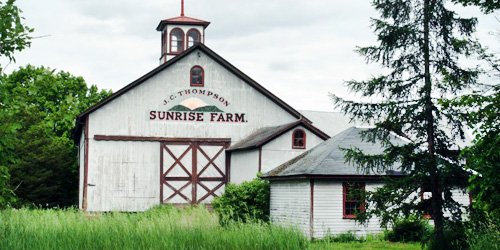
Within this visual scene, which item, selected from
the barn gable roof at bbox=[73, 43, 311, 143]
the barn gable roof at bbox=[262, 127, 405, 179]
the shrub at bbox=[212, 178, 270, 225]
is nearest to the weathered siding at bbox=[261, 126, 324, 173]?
the shrub at bbox=[212, 178, 270, 225]

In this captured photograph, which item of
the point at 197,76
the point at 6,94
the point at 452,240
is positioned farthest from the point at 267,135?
the point at 6,94

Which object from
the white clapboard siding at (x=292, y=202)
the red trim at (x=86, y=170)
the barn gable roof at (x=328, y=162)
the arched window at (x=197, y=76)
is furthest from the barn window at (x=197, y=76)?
the white clapboard siding at (x=292, y=202)

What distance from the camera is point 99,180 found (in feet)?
114

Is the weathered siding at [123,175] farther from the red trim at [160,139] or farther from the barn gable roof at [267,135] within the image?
the barn gable roof at [267,135]

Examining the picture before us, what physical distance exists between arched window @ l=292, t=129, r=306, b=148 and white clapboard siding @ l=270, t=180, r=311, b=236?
3.57 meters

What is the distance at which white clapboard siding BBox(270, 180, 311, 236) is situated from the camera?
26.2m

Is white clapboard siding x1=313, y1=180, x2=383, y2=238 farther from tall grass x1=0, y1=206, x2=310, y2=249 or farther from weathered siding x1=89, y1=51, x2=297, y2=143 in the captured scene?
weathered siding x1=89, y1=51, x2=297, y2=143

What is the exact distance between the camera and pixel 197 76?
121ft

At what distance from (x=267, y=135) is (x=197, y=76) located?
5.82 m

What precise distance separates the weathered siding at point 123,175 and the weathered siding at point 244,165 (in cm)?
384

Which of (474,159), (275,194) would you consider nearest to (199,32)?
(275,194)

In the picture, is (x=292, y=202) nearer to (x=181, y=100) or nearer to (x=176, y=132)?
(x=176, y=132)

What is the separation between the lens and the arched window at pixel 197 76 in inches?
1444

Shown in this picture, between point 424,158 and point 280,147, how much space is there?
14.7 meters
